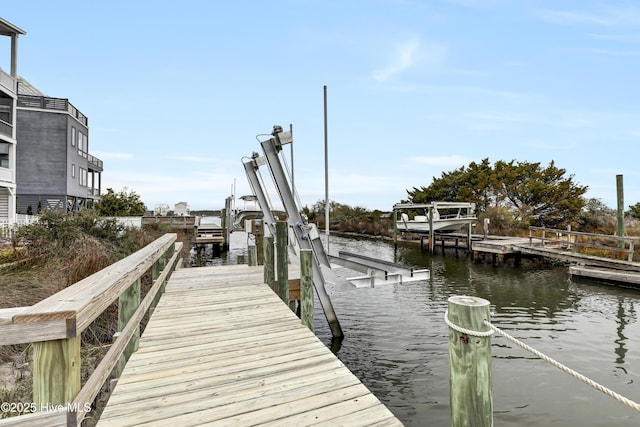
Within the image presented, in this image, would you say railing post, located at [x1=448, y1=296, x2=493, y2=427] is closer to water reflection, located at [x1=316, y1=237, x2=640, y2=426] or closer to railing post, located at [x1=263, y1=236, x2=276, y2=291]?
water reflection, located at [x1=316, y1=237, x2=640, y2=426]

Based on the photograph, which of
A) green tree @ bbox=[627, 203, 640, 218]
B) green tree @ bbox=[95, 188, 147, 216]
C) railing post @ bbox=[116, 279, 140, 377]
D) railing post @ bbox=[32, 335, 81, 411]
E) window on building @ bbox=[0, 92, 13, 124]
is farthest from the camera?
green tree @ bbox=[627, 203, 640, 218]

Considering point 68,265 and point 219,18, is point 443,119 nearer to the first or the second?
point 219,18

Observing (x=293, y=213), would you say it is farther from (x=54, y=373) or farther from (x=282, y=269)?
(x=54, y=373)

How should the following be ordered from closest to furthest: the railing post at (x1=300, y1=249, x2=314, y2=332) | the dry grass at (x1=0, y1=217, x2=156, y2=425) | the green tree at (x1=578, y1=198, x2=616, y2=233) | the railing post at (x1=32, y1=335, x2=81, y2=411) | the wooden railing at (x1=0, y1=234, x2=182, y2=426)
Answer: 1. the wooden railing at (x1=0, y1=234, x2=182, y2=426)
2. the railing post at (x1=32, y1=335, x2=81, y2=411)
3. the dry grass at (x1=0, y1=217, x2=156, y2=425)
4. the railing post at (x1=300, y1=249, x2=314, y2=332)
5. the green tree at (x1=578, y1=198, x2=616, y2=233)

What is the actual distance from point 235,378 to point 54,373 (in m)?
1.84

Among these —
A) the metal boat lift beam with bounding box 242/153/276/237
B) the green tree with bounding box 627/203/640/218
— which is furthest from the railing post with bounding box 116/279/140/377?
the green tree with bounding box 627/203/640/218

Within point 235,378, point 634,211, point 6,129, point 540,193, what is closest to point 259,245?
point 235,378

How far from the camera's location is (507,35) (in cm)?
1302

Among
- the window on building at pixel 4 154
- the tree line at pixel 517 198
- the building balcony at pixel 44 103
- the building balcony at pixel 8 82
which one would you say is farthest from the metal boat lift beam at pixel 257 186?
the tree line at pixel 517 198

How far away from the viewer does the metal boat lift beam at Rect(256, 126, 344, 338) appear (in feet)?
22.9

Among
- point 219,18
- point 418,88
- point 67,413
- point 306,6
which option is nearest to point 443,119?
point 418,88

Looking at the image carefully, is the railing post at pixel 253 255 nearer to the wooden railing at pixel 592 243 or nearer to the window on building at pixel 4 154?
the wooden railing at pixel 592 243

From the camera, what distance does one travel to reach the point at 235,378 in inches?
118

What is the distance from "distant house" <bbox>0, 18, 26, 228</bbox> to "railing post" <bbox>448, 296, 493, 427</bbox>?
75.3ft
